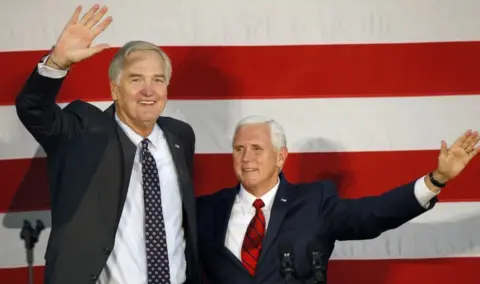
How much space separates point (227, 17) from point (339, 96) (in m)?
0.50

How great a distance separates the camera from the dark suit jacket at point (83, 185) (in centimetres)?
237

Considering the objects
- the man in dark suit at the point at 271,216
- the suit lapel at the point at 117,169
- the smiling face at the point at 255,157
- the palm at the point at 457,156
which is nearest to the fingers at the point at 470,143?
the palm at the point at 457,156

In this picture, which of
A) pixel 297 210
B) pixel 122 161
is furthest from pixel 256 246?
pixel 122 161

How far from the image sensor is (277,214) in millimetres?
2627

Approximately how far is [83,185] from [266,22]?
104 cm

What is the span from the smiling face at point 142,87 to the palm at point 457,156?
0.82 metres

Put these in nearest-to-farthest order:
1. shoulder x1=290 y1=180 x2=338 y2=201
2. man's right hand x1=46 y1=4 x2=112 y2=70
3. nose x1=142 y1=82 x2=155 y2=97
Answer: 1. man's right hand x1=46 y1=4 x2=112 y2=70
2. nose x1=142 y1=82 x2=155 y2=97
3. shoulder x1=290 y1=180 x2=338 y2=201

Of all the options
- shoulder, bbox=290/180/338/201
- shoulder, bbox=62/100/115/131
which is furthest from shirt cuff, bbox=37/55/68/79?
shoulder, bbox=290/180/338/201

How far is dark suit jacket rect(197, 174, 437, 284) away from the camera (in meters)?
2.51

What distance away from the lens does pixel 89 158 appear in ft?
7.97

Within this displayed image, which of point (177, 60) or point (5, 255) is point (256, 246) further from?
point (5, 255)

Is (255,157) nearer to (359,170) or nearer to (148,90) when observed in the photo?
(148,90)

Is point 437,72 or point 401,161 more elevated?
point 437,72

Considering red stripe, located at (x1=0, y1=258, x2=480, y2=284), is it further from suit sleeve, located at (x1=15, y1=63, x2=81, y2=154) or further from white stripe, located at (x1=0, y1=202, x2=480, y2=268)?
suit sleeve, located at (x1=15, y1=63, x2=81, y2=154)
